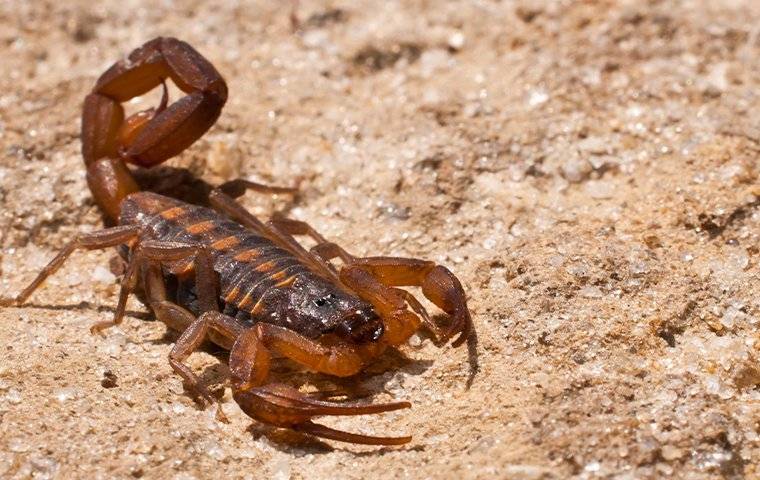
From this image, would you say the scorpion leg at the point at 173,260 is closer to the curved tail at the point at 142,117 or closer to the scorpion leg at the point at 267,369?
the scorpion leg at the point at 267,369

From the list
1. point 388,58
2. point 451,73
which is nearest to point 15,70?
point 388,58

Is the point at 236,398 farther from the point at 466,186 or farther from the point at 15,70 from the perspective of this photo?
the point at 15,70

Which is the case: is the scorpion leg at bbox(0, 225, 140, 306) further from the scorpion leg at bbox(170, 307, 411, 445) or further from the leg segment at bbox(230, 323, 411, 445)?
the leg segment at bbox(230, 323, 411, 445)

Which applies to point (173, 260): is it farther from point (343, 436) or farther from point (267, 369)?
point (343, 436)

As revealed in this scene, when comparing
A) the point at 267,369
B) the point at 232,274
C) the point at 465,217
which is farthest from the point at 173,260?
the point at 465,217

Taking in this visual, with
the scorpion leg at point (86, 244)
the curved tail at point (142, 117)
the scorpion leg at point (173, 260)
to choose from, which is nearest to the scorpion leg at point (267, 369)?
the scorpion leg at point (173, 260)

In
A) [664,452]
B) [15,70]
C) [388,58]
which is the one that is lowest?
[664,452]

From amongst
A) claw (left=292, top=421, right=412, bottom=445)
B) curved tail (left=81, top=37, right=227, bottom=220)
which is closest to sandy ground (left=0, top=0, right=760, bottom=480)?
claw (left=292, top=421, right=412, bottom=445)
